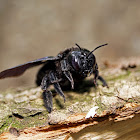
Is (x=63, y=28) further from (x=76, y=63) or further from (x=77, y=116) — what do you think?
(x=77, y=116)

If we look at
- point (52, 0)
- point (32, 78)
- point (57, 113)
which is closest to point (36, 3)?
point (52, 0)

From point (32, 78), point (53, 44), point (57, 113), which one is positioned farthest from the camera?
point (53, 44)

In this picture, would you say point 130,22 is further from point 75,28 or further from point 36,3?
point 36,3

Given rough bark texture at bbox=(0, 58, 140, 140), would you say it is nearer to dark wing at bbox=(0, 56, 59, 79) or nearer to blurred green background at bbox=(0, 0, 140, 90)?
dark wing at bbox=(0, 56, 59, 79)

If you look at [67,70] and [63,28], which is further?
[63,28]

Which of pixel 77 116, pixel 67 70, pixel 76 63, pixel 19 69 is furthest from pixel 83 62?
pixel 19 69

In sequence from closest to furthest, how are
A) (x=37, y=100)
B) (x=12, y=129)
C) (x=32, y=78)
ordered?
(x=12, y=129) < (x=37, y=100) < (x=32, y=78)
